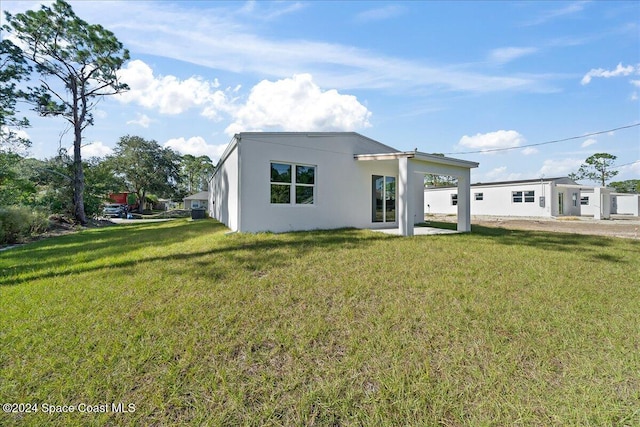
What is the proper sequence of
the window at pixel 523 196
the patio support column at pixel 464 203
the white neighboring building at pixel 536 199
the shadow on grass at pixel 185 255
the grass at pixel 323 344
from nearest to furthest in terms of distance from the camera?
the grass at pixel 323 344, the shadow on grass at pixel 185 255, the patio support column at pixel 464 203, the white neighboring building at pixel 536 199, the window at pixel 523 196

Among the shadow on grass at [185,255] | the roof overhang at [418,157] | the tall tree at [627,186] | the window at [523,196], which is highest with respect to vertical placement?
the tall tree at [627,186]

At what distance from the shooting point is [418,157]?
9453 millimetres

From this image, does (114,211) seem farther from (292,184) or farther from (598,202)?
(598,202)

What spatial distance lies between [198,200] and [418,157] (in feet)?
110

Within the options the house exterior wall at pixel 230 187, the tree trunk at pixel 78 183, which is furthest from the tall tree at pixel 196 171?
the house exterior wall at pixel 230 187

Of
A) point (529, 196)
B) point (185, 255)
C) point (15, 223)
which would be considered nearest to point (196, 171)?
point (15, 223)

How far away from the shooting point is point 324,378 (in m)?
2.49

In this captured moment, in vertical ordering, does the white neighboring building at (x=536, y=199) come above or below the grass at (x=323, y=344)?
above

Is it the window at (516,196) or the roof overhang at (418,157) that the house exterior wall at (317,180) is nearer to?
the roof overhang at (418,157)

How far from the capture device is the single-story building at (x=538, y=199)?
23.0 m

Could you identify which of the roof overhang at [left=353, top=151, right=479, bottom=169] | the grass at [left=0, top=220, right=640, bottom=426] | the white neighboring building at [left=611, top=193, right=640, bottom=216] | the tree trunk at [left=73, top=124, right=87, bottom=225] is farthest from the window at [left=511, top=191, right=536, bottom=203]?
the tree trunk at [left=73, top=124, right=87, bottom=225]

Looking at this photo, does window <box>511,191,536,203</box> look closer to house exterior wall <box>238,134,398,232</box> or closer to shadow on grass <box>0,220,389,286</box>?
house exterior wall <box>238,134,398,232</box>

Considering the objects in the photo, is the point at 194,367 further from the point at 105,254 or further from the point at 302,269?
the point at 105,254

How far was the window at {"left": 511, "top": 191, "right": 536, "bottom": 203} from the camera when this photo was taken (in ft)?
79.6
